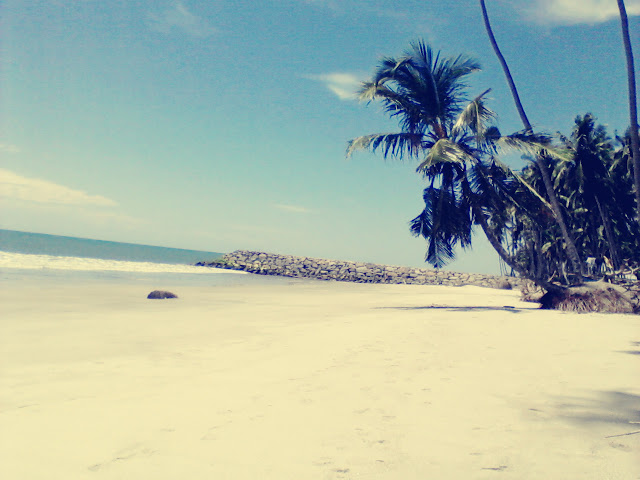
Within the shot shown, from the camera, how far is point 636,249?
3016 centimetres

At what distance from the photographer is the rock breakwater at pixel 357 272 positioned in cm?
3603

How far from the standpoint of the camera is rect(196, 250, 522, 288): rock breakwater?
118 ft

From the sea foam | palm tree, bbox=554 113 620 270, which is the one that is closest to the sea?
the sea foam

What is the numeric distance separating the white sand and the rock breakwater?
1166 inches

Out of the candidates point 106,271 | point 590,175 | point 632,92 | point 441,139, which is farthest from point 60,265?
point 590,175

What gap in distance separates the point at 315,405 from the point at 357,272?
111 ft

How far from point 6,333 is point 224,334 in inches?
122

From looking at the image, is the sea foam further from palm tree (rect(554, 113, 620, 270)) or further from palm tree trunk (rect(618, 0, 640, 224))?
palm tree (rect(554, 113, 620, 270))

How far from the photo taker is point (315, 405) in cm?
308

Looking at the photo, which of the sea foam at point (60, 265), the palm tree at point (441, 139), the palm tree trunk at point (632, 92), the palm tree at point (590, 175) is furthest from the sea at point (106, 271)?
the palm tree at point (590, 175)

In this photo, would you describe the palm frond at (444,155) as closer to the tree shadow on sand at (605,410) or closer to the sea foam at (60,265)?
the tree shadow on sand at (605,410)

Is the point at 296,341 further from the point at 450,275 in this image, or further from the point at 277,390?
the point at 450,275

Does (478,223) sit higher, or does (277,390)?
(478,223)

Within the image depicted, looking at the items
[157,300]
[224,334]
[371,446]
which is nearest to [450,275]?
[157,300]
